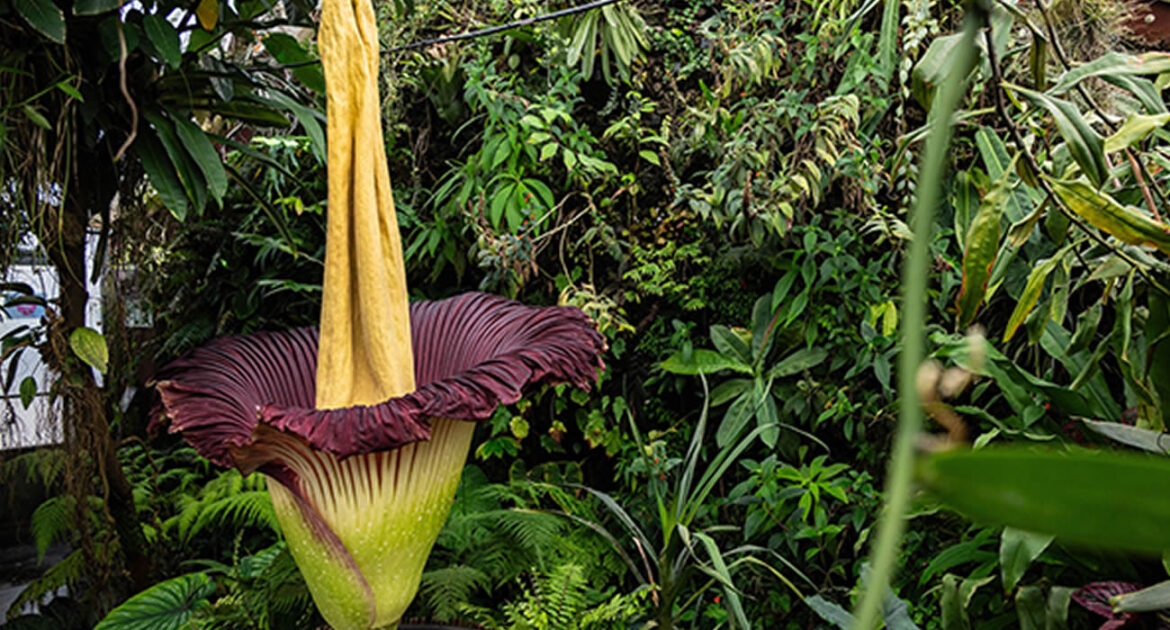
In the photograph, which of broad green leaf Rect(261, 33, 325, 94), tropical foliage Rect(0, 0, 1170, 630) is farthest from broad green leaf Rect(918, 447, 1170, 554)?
broad green leaf Rect(261, 33, 325, 94)

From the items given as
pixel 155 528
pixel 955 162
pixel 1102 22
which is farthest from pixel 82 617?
pixel 1102 22

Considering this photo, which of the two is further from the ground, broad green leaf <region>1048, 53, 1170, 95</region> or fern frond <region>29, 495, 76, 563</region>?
broad green leaf <region>1048, 53, 1170, 95</region>

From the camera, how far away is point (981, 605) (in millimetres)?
1109

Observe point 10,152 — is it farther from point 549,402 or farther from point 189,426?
point 549,402

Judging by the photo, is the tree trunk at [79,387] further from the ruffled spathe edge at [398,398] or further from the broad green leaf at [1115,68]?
the broad green leaf at [1115,68]

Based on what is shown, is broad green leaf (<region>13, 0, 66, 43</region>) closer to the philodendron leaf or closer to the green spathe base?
the green spathe base

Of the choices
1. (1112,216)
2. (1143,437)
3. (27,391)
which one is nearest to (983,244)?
(1112,216)

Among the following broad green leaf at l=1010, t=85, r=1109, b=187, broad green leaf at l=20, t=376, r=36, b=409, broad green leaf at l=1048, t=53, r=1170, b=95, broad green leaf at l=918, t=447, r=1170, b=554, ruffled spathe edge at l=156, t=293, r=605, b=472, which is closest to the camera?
broad green leaf at l=918, t=447, r=1170, b=554

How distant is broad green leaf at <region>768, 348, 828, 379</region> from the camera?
1517mm

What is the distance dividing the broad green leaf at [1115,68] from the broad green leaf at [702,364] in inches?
33.7

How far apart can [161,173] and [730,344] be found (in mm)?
1082

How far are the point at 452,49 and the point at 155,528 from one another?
1.24 meters

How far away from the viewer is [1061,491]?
2.7 inches

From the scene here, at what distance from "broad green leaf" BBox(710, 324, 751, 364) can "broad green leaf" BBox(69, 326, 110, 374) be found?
3.58ft
